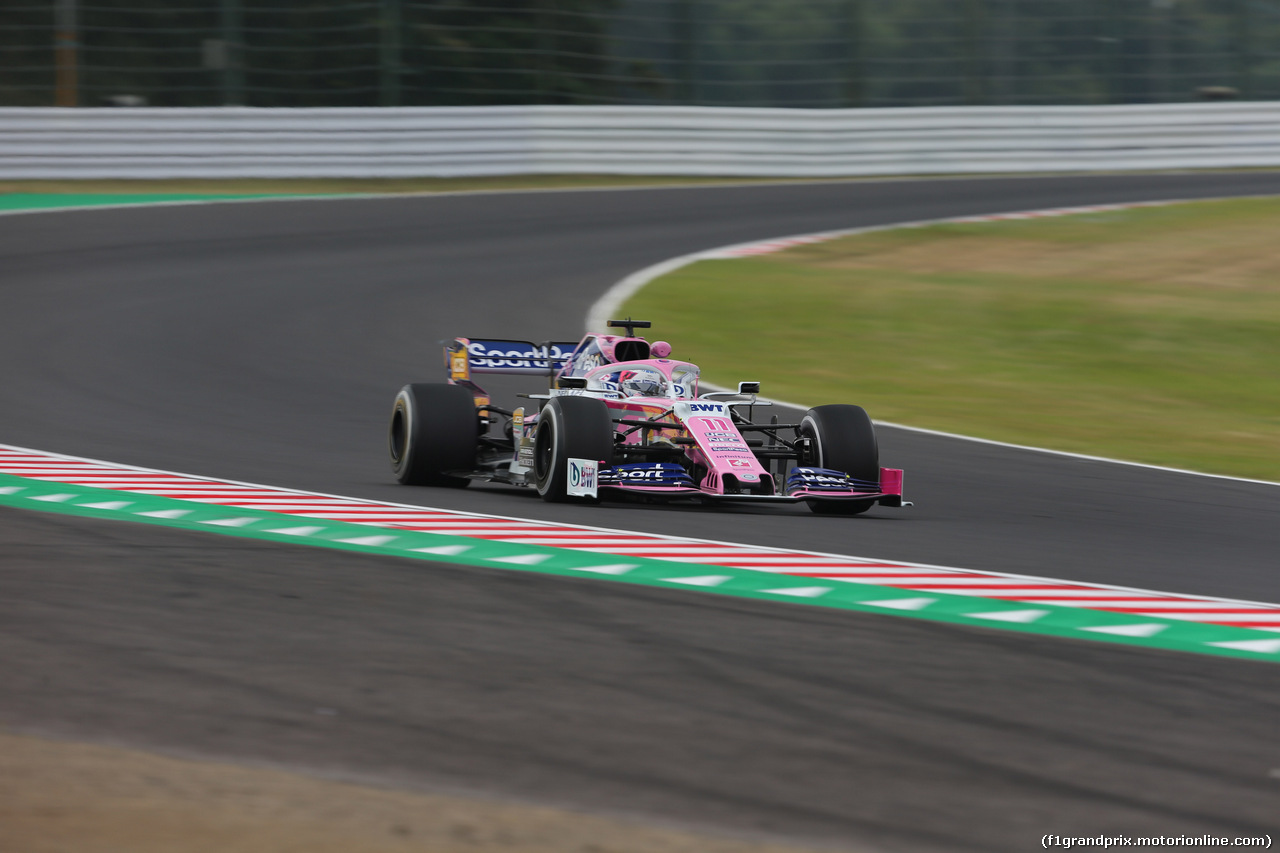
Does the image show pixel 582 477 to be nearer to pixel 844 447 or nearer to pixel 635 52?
pixel 844 447

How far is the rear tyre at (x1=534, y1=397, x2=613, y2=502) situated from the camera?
32.8ft

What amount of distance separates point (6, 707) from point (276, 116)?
2314cm

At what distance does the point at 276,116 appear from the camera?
1083 inches

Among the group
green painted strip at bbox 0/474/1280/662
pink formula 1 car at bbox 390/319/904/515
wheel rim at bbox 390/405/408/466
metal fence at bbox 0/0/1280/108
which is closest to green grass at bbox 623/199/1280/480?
pink formula 1 car at bbox 390/319/904/515

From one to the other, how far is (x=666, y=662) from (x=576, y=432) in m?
3.90

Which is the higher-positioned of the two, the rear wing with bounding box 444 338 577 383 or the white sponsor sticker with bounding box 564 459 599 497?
the rear wing with bounding box 444 338 577 383

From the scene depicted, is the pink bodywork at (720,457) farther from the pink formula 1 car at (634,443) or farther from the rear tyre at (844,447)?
the rear tyre at (844,447)

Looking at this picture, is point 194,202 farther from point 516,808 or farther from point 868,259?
point 516,808

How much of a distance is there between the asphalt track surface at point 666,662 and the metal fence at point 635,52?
16.2m

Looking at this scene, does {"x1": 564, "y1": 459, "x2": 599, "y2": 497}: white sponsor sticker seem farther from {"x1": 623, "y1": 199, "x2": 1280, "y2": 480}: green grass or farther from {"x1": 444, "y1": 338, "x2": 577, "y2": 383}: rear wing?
{"x1": 623, "y1": 199, "x2": 1280, "y2": 480}: green grass

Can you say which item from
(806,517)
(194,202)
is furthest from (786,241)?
(806,517)

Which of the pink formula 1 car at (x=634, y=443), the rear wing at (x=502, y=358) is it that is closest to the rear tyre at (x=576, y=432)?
the pink formula 1 car at (x=634, y=443)

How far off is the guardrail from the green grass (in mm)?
5354

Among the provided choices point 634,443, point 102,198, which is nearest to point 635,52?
point 102,198
